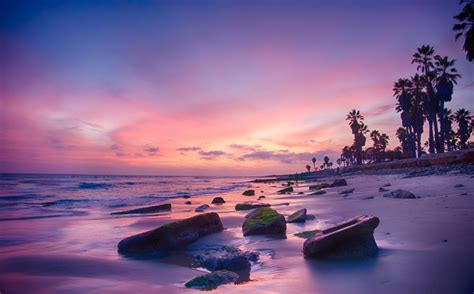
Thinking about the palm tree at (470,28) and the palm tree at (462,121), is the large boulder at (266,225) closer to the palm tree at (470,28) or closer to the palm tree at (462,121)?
the palm tree at (470,28)

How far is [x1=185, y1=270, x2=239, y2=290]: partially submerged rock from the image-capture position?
4.22m

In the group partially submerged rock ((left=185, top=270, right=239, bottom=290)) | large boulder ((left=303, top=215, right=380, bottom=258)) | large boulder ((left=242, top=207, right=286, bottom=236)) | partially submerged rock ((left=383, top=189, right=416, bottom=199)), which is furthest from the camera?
partially submerged rock ((left=383, top=189, right=416, bottom=199))

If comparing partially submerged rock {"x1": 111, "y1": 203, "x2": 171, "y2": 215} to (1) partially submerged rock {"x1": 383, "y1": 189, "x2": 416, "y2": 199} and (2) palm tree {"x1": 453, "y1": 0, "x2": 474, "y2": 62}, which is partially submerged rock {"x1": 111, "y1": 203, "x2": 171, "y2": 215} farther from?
(2) palm tree {"x1": 453, "y1": 0, "x2": 474, "y2": 62}

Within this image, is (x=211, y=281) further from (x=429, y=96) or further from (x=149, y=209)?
(x=429, y=96)

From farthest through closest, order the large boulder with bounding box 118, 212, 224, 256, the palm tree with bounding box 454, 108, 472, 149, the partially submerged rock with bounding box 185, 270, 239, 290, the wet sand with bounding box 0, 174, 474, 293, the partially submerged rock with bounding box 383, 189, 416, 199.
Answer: the palm tree with bounding box 454, 108, 472, 149 → the partially submerged rock with bounding box 383, 189, 416, 199 → the large boulder with bounding box 118, 212, 224, 256 → the partially submerged rock with bounding box 185, 270, 239, 290 → the wet sand with bounding box 0, 174, 474, 293

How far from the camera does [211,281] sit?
4281 millimetres

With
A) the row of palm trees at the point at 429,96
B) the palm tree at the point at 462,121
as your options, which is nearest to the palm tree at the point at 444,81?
the row of palm trees at the point at 429,96

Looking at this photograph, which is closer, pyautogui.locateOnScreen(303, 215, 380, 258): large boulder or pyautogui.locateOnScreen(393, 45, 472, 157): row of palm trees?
pyautogui.locateOnScreen(303, 215, 380, 258): large boulder

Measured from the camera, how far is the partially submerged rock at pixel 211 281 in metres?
4.22

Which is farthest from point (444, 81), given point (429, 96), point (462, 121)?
point (462, 121)

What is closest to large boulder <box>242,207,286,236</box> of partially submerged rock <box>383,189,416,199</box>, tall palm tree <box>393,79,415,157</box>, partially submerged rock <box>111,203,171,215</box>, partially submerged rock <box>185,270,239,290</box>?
partially submerged rock <box>185,270,239,290</box>

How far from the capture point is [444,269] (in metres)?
3.95

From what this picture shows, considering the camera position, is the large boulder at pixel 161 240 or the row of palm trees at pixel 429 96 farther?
the row of palm trees at pixel 429 96

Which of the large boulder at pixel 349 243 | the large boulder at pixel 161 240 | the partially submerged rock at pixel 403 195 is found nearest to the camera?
the large boulder at pixel 349 243
